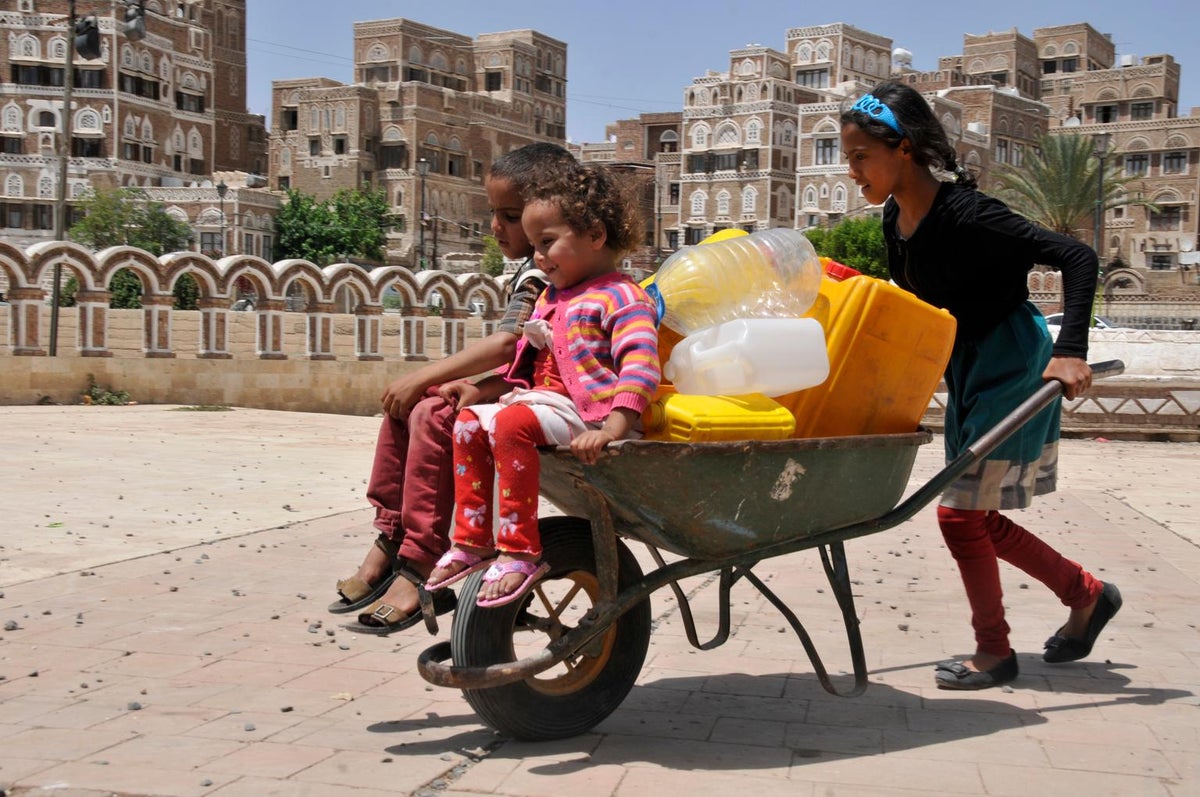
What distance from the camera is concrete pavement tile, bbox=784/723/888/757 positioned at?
371 centimetres

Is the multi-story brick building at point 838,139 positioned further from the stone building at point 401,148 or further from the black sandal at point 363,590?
the black sandal at point 363,590

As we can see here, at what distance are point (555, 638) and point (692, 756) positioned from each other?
0.48 meters

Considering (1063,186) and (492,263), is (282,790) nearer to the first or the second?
(1063,186)

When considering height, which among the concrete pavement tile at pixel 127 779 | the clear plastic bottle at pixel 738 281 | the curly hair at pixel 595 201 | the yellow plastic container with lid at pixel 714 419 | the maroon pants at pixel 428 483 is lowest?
the concrete pavement tile at pixel 127 779

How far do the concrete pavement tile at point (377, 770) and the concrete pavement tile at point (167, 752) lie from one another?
0.95 feet

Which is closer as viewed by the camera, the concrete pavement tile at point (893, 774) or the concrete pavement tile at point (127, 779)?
the concrete pavement tile at point (127, 779)

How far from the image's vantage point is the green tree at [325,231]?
227ft

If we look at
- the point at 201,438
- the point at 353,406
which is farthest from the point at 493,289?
the point at 201,438

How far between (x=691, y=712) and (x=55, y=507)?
576 cm

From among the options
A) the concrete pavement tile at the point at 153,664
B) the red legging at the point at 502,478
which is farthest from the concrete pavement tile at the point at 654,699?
the concrete pavement tile at the point at 153,664

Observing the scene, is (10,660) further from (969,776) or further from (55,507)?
(55,507)

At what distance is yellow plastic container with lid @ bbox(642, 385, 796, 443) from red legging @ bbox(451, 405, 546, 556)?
1.03 feet

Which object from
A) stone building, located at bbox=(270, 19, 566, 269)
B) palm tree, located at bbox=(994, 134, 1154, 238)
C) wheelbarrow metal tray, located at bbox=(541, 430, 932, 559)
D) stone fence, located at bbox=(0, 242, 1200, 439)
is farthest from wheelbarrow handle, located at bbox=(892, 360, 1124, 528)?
stone building, located at bbox=(270, 19, 566, 269)

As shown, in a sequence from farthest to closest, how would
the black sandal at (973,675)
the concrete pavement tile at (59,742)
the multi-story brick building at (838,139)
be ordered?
the multi-story brick building at (838,139) < the black sandal at (973,675) < the concrete pavement tile at (59,742)
